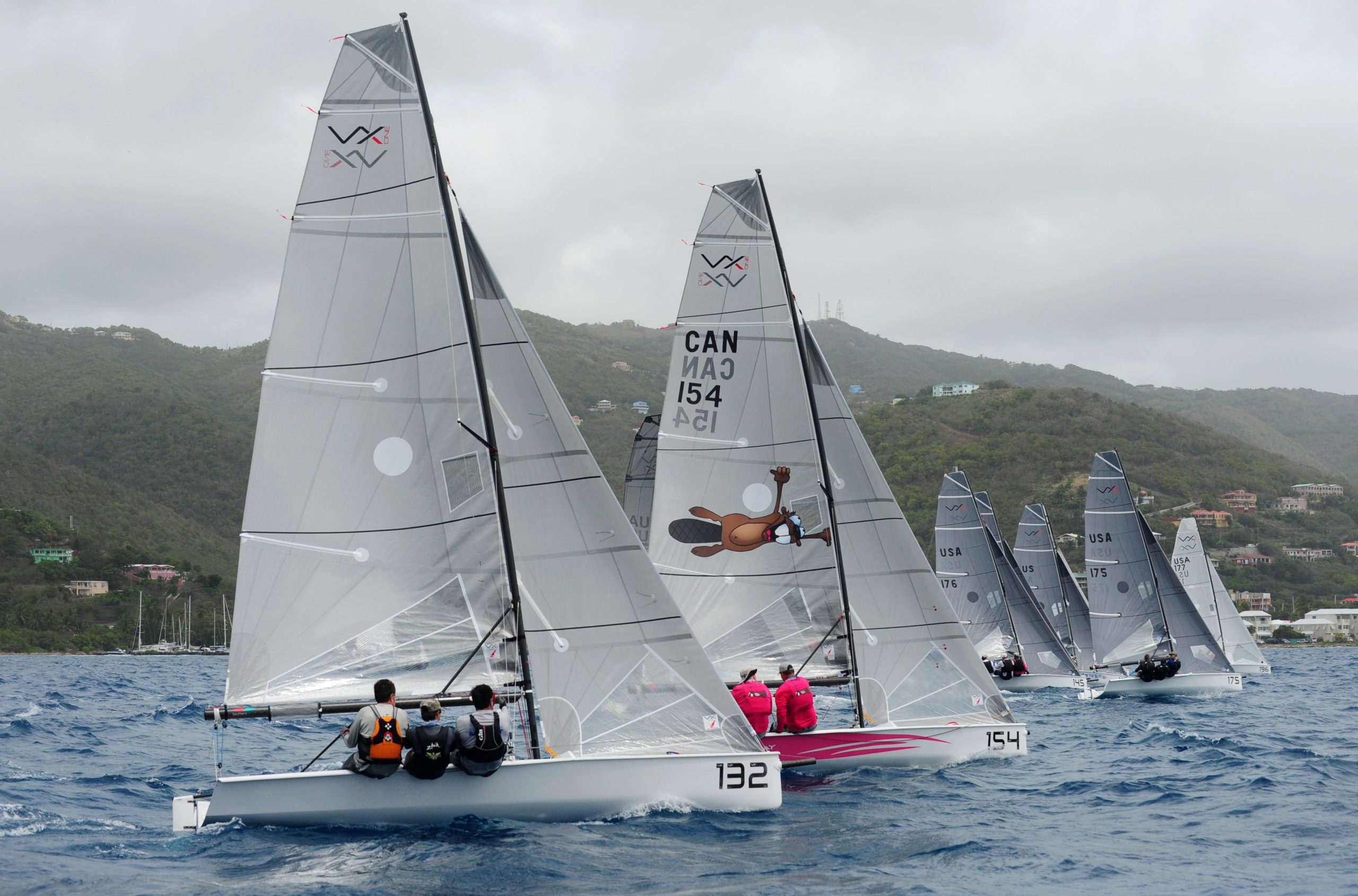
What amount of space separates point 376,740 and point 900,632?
800 centimetres

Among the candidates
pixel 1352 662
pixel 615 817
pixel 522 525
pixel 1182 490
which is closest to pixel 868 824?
pixel 615 817

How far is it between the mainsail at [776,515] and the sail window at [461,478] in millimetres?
5916

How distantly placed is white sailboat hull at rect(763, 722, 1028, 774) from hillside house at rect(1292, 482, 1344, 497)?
117851 mm

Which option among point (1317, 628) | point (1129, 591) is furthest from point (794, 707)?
point (1317, 628)

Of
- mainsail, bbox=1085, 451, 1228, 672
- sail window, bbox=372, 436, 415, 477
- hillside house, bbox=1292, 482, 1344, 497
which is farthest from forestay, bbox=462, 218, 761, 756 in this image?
hillside house, bbox=1292, 482, 1344, 497

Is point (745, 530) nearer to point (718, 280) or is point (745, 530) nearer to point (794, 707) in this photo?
point (794, 707)

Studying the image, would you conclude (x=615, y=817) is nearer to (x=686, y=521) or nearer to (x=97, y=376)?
(x=686, y=521)

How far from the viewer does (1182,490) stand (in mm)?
109000

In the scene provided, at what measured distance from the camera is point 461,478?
1196 cm

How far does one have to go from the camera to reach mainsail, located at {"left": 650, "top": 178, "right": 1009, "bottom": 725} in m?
16.4

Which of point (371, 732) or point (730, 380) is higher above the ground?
point (730, 380)

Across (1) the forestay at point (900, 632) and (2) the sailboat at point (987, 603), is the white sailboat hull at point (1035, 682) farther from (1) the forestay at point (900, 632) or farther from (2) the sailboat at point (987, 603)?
(1) the forestay at point (900, 632)

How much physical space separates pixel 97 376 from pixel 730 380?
146 metres

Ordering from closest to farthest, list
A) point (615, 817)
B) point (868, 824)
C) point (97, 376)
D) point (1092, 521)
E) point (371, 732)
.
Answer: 1. point (371, 732)
2. point (615, 817)
3. point (868, 824)
4. point (1092, 521)
5. point (97, 376)
